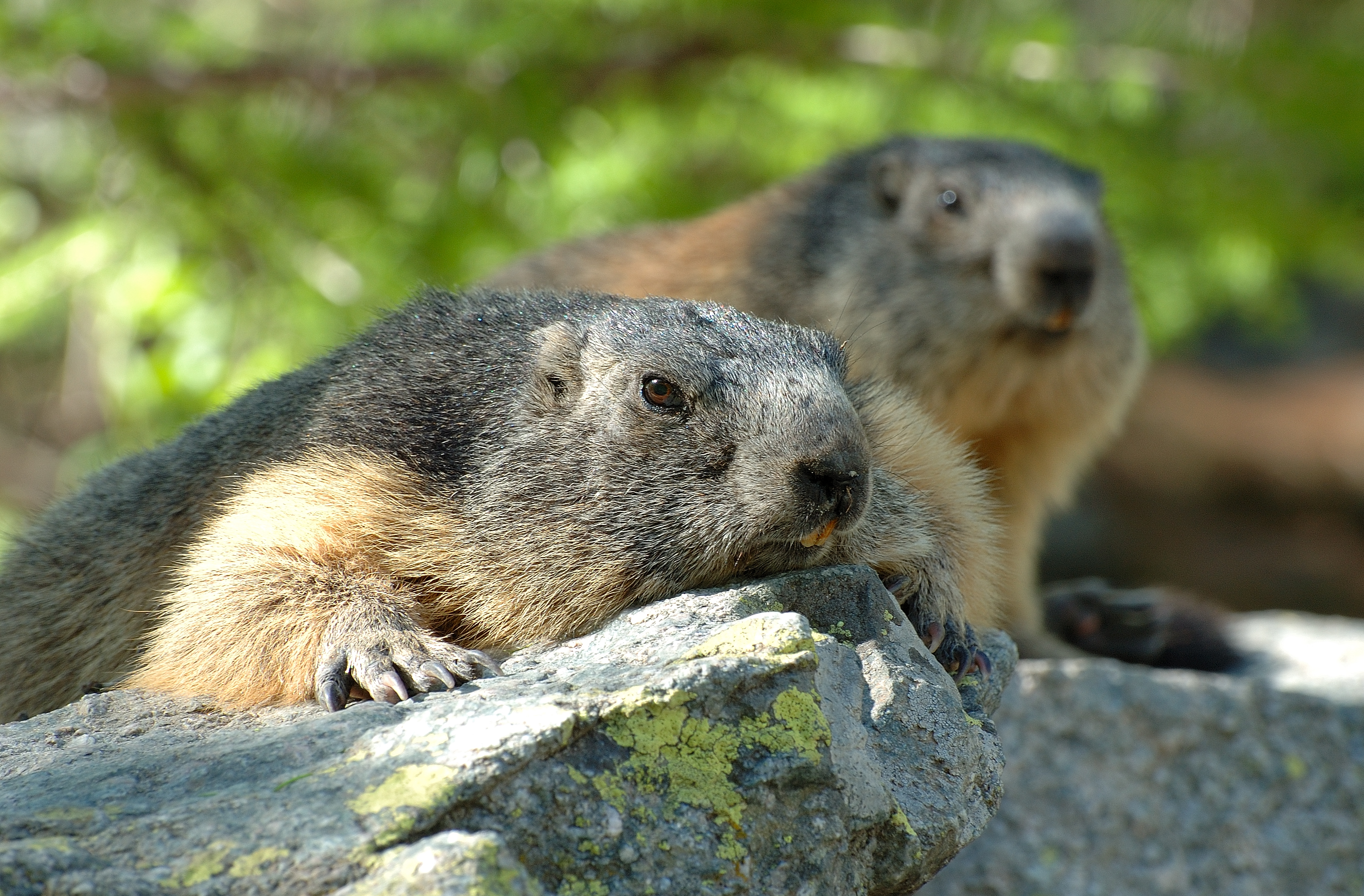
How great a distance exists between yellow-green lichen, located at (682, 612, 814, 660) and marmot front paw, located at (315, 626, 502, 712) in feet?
1.93

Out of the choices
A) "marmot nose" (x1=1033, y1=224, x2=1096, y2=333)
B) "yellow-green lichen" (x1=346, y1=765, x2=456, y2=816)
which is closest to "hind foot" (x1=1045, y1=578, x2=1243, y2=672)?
"marmot nose" (x1=1033, y1=224, x2=1096, y2=333)

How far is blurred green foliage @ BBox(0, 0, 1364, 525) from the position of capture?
26.9ft

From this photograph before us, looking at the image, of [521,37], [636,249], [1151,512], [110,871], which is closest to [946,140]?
[636,249]

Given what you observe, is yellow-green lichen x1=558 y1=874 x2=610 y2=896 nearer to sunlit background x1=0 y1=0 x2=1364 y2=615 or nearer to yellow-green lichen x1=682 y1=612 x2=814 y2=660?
yellow-green lichen x1=682 y1=612 x2=814 y2=660

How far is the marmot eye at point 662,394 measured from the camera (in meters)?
3.66

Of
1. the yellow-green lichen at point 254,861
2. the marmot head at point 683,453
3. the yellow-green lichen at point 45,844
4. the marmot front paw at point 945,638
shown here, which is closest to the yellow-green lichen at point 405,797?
the yellow-green lichen at point 254,861

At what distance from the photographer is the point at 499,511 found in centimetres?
372

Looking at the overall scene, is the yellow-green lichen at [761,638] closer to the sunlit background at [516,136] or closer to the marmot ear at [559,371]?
the marmot ear at [559,371]

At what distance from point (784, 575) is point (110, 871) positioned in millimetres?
1819

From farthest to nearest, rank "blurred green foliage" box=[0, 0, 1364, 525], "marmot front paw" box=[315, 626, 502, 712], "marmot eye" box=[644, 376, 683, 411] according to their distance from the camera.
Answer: "blurred green foliage" box=[0, 0, 1364, 525]
"marmot eye" box=[644, 376, 683, 411]
"marmot front paw" box=[315, 626, 502, 712]

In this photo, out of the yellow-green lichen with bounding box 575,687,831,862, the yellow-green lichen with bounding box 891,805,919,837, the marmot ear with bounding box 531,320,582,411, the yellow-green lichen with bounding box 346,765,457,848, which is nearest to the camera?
the yellow-green lichen with bounding box 346,765,457,848

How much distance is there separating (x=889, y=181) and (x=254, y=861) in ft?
19.1

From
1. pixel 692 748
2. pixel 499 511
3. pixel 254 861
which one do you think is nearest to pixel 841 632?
pixel 692 748

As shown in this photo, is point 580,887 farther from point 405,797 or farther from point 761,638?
point 761,638
